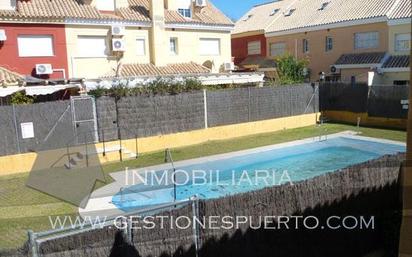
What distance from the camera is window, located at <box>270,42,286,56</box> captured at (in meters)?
40.4

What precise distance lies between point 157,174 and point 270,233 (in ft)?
33.5

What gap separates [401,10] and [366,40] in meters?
3.28

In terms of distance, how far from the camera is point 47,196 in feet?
46.8

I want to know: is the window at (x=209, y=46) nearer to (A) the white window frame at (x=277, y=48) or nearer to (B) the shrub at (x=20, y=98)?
(A) the white window frame at (x=277, y=48)

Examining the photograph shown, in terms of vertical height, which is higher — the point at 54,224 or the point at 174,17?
the point at 174,17

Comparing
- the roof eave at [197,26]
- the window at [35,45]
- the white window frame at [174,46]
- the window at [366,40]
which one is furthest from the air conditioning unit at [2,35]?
the window at [366,40]

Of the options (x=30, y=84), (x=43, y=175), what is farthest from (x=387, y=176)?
(x=30, y=84)

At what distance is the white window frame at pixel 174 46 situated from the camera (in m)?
29.5

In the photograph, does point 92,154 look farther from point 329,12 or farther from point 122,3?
point 329,12

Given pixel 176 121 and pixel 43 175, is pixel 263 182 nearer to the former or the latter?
pixel 176 121

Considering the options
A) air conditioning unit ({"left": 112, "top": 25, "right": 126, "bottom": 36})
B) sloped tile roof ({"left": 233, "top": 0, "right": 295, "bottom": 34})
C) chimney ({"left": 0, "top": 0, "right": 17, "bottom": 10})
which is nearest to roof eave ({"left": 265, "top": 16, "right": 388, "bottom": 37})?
sloped tile roof ({"left": 233, "top": 0, "right": 295, "bottom": 34})

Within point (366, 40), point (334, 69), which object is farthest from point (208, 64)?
point (366, 40)

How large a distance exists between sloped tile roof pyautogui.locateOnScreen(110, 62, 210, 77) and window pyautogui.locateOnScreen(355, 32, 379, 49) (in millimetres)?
13035

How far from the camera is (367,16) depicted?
107 feet
